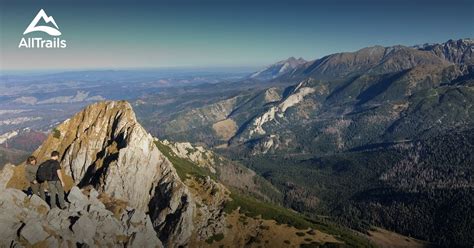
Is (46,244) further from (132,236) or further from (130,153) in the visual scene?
(130,153)

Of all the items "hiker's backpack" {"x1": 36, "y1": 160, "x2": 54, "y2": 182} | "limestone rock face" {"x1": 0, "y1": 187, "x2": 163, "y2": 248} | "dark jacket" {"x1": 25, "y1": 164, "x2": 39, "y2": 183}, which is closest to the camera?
"hiker's backpack" {"x1": 36, "y1": 160, "x2": 54, "y2": 182}

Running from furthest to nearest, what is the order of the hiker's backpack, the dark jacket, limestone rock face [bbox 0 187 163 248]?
limestone rock face [bbox 0 187 163 248], the dark jacket, the hiker's backpack

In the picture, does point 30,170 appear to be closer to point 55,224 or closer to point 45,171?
point 45,171

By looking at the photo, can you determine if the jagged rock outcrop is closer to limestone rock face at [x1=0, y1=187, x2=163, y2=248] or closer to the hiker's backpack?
limestone rock face at [x1=0, y1=187, x2=163, y2=248]

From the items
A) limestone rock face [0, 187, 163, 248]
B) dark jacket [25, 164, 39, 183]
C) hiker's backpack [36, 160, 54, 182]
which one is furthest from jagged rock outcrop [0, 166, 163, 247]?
hiker's backpack [36, 160, 54, 182]

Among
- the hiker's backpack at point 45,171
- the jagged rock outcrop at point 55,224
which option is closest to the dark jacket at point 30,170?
the hiker's backpack at point 45,171

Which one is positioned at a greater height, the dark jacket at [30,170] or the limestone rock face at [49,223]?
the dark jacket at [30,170]

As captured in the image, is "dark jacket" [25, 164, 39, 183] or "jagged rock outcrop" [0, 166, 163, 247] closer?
"dark jacket" [25, 164, 39, 183]

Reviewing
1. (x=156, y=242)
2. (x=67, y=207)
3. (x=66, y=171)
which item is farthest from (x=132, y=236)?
(x=66, y=171)

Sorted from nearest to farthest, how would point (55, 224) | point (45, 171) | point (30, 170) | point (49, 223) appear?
point (45, 171) → point (30, 170) → point (49, 223) → point (55, 224)

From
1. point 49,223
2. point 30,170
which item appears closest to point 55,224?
point 49,223

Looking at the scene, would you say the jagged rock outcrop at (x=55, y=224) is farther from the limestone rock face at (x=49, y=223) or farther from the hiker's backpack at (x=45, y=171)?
the hiker's backpack at (x=45, y=171)
